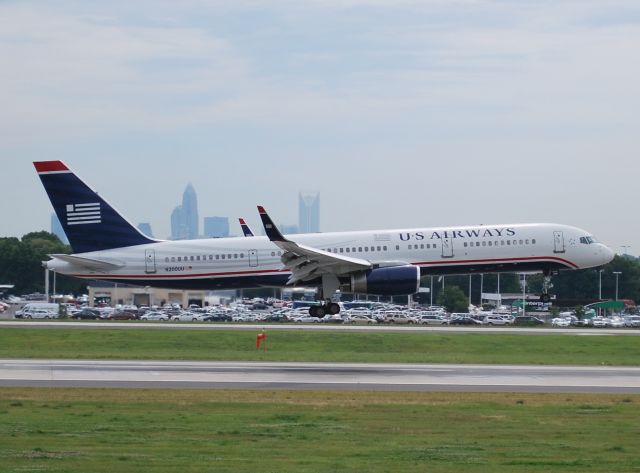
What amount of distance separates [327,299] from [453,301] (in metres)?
74.6

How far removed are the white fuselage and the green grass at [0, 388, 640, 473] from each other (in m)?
25.4

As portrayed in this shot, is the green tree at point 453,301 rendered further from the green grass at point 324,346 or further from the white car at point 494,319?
the green grass at point 324,346

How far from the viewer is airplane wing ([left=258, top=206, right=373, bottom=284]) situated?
176ft

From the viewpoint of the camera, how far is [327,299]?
56.9 m

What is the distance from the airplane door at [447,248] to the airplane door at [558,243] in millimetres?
5750

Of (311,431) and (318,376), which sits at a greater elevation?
(318,376)

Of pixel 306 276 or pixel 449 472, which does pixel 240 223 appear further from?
pixel 449 472

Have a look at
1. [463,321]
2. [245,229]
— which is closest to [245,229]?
[245,229]

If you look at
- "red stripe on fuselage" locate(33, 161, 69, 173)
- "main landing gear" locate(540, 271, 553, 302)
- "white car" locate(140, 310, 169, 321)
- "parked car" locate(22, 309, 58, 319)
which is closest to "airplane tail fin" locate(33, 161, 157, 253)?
"red stripe on fuselage" locate(33, 161, 69, 173)

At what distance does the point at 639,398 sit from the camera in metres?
31.2

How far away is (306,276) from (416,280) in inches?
222

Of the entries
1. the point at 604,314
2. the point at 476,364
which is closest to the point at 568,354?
the point at 476,364

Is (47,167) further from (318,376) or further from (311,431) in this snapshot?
(311,431)

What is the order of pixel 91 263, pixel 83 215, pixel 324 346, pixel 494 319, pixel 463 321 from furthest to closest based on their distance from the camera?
pixel 494 319 < pixel 463 321 < pixel 83 215 < pixel 91 263 < pixel 324 346
